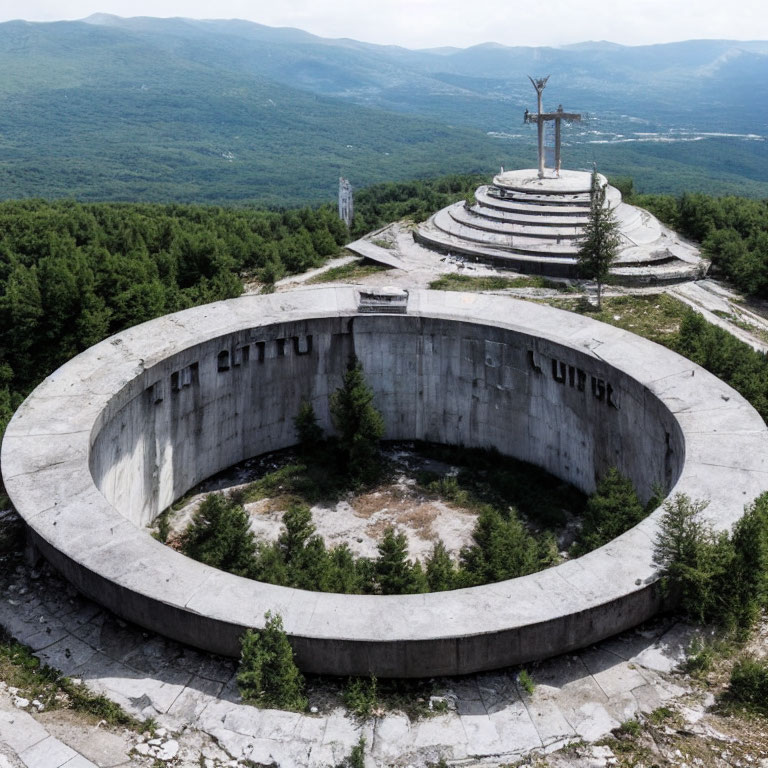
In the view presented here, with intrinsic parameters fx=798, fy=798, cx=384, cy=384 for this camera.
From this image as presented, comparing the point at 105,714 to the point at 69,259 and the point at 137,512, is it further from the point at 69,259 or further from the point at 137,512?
the point at 69,259

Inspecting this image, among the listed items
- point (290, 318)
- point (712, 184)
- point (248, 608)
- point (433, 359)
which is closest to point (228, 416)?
point (290, 318)

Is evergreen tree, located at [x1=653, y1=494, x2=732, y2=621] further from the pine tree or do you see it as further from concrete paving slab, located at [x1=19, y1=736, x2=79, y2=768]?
the pine tree

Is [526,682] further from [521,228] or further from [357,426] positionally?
[521,228]

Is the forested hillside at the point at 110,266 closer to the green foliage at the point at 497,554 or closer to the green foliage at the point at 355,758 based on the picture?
the green foliage at the point at 497,554

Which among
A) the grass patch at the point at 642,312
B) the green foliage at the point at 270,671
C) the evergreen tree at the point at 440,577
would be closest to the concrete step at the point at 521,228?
the grass patch at the point at 642,312

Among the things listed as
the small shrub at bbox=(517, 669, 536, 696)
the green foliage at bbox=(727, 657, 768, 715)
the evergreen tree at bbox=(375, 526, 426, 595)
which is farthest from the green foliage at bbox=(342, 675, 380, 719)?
the green foliage at bbox=(727, 657, 768, 715)

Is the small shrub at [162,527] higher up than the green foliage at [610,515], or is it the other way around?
the green foliage at [610,515]

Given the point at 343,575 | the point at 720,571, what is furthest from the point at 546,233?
the point at 720,571
